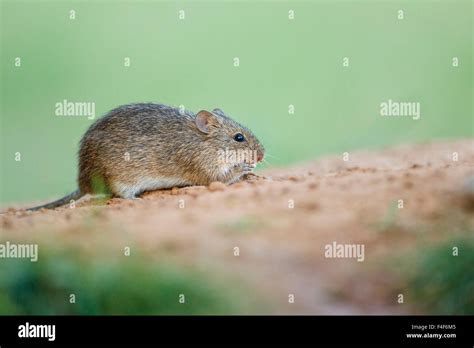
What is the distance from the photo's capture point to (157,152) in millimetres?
6684

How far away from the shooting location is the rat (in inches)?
260

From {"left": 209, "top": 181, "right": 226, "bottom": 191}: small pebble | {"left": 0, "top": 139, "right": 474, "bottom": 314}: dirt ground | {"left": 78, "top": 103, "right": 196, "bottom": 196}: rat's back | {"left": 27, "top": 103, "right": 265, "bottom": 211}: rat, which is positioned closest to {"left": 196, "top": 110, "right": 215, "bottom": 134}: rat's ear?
{"left": 27, "top": 103, "right": 265, "bottom": 211}: rat

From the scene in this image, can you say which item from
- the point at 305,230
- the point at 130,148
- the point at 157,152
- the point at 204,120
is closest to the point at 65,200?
the point at 130,148

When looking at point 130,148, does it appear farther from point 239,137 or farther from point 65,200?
point 239,137

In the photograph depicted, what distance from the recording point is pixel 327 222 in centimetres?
489

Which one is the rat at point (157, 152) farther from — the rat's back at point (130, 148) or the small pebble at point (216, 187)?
the small pebble at point (216, 187)

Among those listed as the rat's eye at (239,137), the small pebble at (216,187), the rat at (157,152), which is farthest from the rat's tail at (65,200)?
the rat's eye at (239,137)

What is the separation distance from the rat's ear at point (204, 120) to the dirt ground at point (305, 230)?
132 cm

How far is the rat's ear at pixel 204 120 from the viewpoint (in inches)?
267

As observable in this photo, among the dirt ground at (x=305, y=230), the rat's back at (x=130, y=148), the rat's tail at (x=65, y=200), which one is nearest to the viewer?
the dirt ground at (x=305, y=230)

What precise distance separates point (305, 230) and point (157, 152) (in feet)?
7.54

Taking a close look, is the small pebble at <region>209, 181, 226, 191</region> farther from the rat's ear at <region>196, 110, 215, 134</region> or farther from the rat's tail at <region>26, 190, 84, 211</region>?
the rat's tail at <region>26, 190, 84, 211</region>

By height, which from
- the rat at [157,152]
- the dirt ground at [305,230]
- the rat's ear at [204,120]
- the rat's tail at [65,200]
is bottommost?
the dirt ground at [305,230]

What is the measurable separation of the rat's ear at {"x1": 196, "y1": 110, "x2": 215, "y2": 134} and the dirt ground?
1324 millimetres
